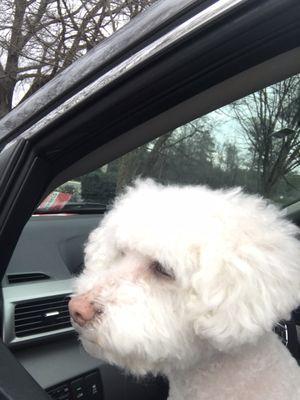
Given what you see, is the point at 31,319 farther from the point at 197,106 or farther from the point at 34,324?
the point at 197,106

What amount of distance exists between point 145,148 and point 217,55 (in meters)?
0.59

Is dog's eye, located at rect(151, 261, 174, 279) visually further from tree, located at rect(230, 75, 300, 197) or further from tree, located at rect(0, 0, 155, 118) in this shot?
tree, located at rect(0, 0, 155, 118)

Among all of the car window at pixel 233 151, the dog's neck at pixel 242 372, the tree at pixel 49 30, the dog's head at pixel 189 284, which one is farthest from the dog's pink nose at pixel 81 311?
the tree at pixel 49 30

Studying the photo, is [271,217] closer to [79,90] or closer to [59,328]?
[79,90]

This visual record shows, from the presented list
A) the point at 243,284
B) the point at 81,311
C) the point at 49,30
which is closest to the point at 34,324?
the point at 81,311

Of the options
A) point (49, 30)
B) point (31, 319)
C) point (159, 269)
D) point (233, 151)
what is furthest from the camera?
point (49, 30)

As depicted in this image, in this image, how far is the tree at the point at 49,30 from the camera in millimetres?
11062

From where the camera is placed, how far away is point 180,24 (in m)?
1.26

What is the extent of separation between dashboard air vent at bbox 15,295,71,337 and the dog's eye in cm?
66

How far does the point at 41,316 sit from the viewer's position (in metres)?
2.12

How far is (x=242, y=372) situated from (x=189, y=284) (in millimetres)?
316

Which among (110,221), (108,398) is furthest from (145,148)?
(108,398)

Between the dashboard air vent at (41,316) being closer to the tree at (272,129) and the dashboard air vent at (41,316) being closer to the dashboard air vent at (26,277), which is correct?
the dashboard air vent at (26,277)

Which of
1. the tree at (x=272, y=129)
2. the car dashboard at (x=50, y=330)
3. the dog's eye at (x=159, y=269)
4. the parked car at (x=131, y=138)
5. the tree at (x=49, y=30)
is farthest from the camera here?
the tree at (x=49, y=30)
